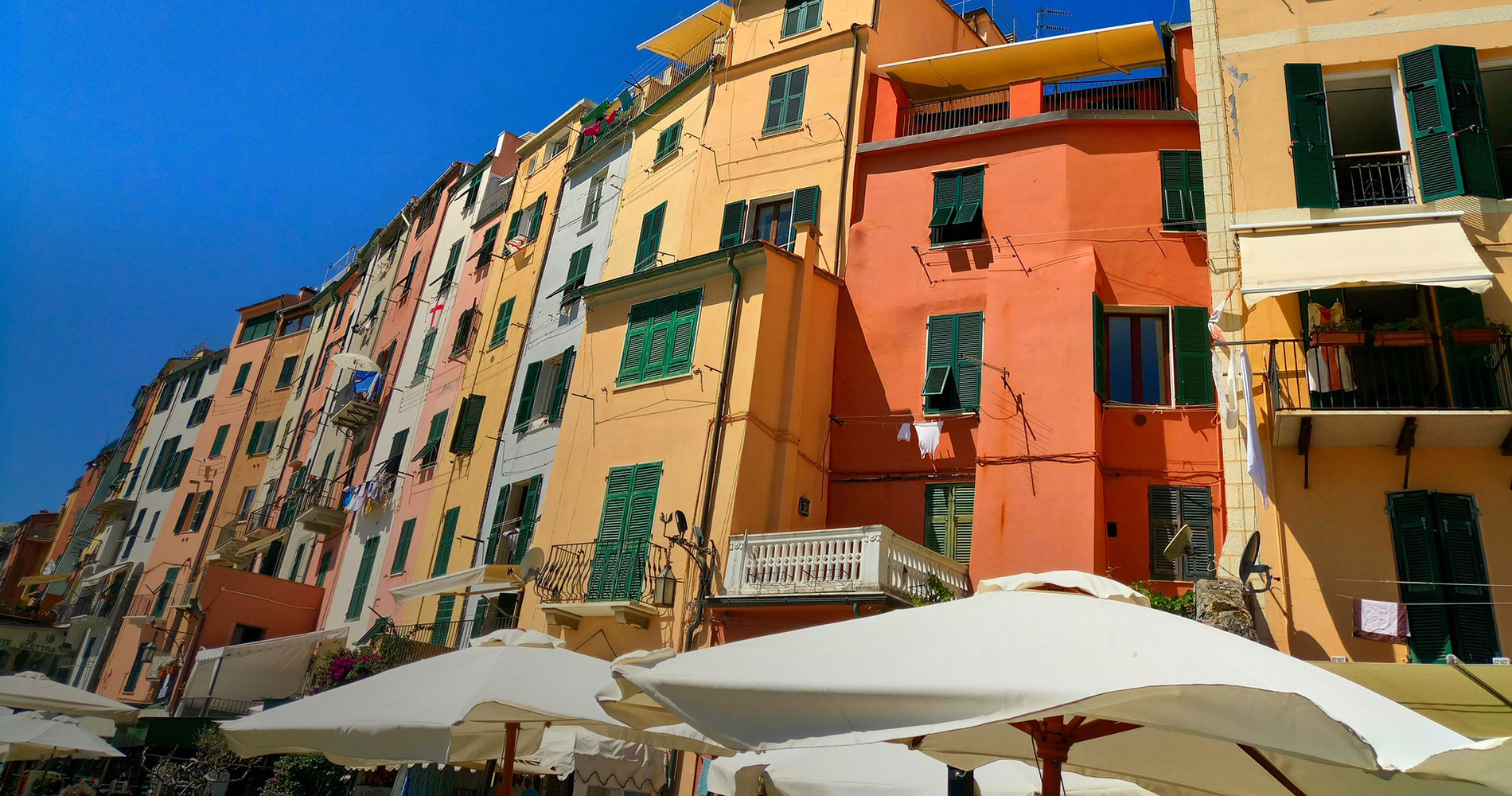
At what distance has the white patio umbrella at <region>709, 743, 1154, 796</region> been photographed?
7860 millimetres

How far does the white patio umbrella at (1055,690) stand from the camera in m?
3.80

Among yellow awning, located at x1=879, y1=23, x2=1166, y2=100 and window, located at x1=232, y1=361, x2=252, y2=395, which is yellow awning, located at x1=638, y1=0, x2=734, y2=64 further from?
window, located at x1=232, y1=361, x2=252, y2=395

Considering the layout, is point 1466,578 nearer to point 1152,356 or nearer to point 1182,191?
point 1152,356

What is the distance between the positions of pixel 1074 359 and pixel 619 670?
39.9ft

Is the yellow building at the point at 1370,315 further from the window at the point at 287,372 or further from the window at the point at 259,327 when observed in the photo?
the window at the point at 259,327

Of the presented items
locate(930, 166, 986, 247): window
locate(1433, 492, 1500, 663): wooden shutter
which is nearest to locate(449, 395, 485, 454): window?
locate(930, 166, 986, 247): window

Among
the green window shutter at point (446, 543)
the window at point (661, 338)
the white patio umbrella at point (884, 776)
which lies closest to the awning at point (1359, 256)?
the white patio umbrella at point (884, 776)

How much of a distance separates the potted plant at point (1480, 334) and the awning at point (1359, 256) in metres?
0.47

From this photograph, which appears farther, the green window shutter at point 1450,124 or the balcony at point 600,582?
the balcony at point 600,582

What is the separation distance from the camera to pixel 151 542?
135ft

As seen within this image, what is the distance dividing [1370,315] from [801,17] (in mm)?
13728

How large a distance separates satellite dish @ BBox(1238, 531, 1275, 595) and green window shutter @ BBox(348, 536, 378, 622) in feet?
67.1

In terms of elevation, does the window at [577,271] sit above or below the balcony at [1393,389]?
above

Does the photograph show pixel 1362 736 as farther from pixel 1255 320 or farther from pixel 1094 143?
pixel 1094 143
